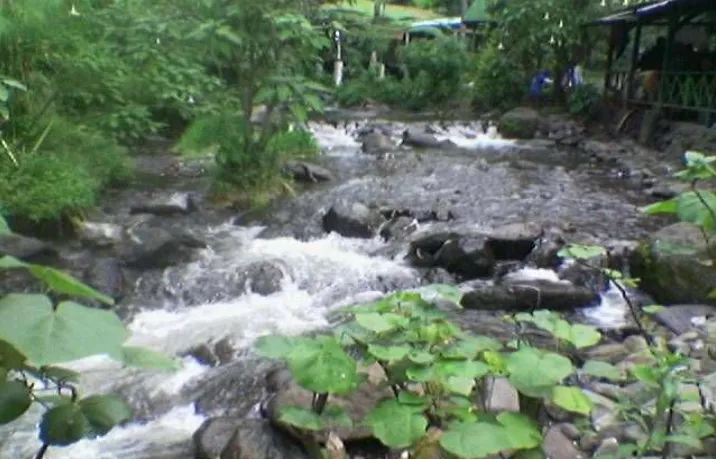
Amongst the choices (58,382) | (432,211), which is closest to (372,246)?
(432,211)

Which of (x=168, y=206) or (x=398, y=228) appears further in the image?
(x=168, y=206)

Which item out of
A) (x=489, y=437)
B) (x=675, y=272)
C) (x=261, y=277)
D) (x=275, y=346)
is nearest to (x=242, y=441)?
(x=275, y=346)

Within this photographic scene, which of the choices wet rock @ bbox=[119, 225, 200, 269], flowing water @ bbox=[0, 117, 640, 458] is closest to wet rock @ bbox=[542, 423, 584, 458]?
flowing water @ bbox=[0, 117, 640, 458]

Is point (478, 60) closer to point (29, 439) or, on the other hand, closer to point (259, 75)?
point (259, 75)

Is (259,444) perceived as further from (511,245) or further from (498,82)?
(498,82)

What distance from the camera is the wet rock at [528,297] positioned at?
6242mm

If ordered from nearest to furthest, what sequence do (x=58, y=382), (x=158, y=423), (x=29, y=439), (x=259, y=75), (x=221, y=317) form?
(x=58, y=382) < (x=29, y=439) < (x=158, y=423) < (x=221, y=317) < (x=259, y=75)

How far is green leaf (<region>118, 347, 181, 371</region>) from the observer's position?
4.23 ft

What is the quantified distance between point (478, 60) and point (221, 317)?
16.5 meters

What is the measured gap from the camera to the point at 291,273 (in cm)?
704

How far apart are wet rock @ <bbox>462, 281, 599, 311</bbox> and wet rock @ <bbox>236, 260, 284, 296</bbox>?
5.51 ft

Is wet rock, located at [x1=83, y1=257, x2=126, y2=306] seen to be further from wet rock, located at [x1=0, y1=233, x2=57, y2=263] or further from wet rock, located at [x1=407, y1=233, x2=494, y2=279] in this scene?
wet rock, located at [x1=407, y1=233, x2=494, y2=279]

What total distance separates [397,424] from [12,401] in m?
0.89

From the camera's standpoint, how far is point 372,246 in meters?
8.03
